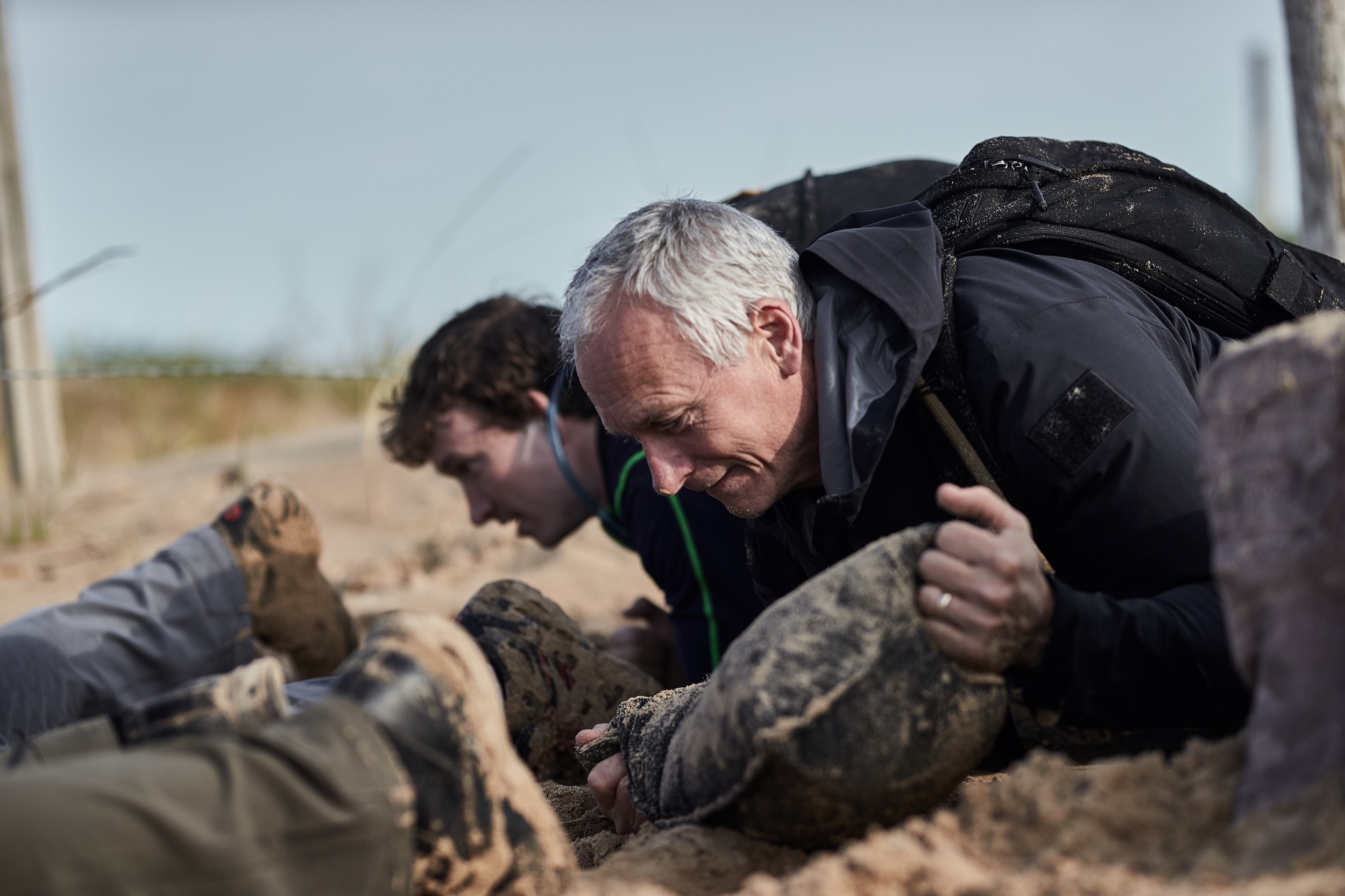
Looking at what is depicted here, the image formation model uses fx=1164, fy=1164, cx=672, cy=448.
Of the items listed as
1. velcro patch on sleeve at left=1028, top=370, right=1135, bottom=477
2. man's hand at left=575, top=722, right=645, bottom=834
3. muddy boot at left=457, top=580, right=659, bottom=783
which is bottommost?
muddy boot at left=457, top=580, right=659, bottom=783

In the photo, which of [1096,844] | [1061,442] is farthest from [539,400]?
[1096,844]

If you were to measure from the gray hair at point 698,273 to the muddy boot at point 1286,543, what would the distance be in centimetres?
100

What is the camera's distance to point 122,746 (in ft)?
5.86

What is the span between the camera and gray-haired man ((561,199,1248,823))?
6.05ft

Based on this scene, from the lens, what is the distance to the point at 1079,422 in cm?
207

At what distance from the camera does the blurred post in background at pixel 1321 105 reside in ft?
12.7

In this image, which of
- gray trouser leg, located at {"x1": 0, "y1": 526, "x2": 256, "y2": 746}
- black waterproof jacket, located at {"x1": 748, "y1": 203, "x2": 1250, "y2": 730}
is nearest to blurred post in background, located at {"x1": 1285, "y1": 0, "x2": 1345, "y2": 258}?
black waterproof jacket, located at {"x1": 748, "y1": 203, "x2": 1250, "y2": 730}

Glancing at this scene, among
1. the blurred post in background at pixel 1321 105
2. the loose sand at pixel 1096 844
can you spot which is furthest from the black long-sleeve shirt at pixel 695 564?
the blurred post in background at pixel 1321 105

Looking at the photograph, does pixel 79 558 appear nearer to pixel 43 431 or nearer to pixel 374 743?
pixel 43 431

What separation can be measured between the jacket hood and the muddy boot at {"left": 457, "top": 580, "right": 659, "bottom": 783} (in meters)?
1.15

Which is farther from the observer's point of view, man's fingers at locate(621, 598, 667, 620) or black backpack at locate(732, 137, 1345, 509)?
man's fingers at locate(621, 598, 667, 620)

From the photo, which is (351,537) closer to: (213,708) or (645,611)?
(645,611)

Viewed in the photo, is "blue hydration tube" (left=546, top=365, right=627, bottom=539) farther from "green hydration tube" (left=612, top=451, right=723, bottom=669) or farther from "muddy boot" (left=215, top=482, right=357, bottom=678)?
"muddy boot" (left=215, top=482, right=357, bottom=678)

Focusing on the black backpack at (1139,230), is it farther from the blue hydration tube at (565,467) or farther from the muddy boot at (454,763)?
the blue hydration tube at (565,467)
